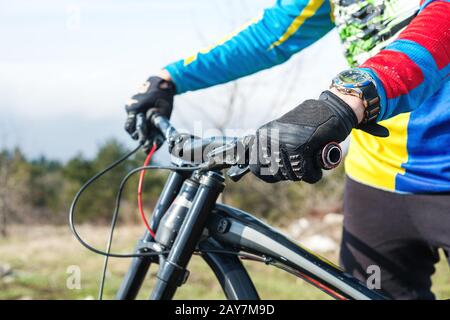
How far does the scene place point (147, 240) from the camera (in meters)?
1.91

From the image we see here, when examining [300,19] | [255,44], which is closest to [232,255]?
[255,44]

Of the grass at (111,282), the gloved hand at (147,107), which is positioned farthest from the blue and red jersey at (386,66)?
the grass at (111,282)

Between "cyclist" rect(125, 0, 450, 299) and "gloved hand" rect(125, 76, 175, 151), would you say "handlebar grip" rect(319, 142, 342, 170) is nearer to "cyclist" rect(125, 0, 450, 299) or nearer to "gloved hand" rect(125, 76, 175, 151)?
"cyclist" rect(125, 0, 450, 299)

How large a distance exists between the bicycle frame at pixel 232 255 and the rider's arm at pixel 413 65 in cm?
59

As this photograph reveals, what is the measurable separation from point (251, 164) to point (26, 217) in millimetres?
40119

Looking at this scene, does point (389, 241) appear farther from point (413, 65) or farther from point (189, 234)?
point (413, 65)

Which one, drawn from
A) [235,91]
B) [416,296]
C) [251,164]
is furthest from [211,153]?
[235,91]

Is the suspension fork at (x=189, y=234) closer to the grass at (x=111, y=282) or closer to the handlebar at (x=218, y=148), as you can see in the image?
the handlebar at (x=218, y=148)

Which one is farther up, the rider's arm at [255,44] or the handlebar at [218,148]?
the rider's arm at [255,44]

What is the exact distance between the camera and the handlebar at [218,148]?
1.27 m

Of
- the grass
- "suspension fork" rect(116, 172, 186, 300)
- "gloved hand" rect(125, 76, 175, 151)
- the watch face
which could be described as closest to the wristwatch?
the watch face

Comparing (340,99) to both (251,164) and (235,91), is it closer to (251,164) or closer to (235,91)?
(251,164)

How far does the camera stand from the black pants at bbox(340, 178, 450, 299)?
6.85 ft

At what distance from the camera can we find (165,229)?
1.77 m
